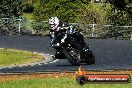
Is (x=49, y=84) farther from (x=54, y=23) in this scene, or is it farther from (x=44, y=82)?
(x=54, y=23)

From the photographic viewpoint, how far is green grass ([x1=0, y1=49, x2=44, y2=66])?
22562mm

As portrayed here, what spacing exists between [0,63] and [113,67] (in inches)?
237

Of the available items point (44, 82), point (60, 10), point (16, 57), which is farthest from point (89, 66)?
point (60, 10)

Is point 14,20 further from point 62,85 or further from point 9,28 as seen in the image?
point 62,85

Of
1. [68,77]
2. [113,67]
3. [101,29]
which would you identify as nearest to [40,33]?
[101,29]

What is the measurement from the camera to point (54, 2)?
146ft

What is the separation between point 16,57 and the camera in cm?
2420

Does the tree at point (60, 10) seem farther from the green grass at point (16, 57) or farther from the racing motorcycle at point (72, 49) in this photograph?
the racing motorcycle at point (72, 49)

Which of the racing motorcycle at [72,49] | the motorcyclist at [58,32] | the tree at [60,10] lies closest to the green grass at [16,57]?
the racing motorcycle at [72,49]

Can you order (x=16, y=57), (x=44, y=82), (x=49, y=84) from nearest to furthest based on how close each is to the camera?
(x=49, y=84) → (x=44, y=82) → (x=16, y=57)

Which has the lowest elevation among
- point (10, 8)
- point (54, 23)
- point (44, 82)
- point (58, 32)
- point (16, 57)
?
point (16, 57)

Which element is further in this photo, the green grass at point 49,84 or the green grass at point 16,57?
the green grass at point 16,57

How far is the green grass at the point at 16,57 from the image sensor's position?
22562 millimetres

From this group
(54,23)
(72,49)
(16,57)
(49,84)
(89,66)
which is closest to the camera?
(54,23)
